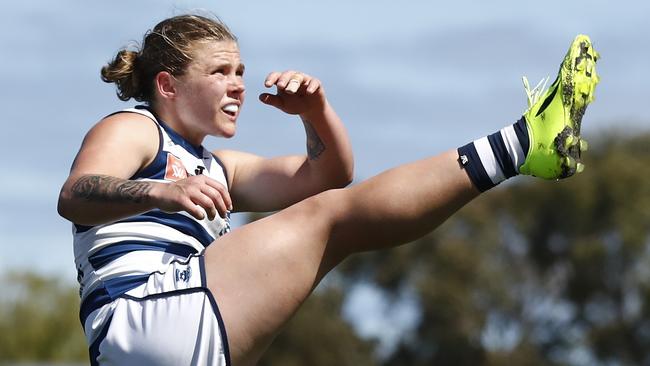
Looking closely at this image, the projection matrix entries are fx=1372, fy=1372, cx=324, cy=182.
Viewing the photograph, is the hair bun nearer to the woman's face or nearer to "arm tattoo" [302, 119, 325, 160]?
the woman's face

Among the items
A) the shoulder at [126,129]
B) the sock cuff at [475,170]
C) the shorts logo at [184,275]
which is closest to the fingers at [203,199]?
the shorts logo at [184,275]

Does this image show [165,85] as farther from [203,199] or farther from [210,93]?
[203,199]

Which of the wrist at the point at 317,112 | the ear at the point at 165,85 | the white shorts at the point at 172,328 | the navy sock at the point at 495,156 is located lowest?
the white shorts at the point at 172,328

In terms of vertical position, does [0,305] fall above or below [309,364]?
above

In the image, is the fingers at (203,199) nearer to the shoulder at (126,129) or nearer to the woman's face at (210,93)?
the shoulder at (126,129)

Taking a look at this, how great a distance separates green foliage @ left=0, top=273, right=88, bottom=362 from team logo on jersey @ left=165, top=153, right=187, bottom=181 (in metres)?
36.2

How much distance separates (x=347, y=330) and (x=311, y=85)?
141 ft

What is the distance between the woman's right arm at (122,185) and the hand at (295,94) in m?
0.62

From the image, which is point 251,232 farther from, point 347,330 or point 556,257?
point 556,257

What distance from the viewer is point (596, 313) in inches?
1998

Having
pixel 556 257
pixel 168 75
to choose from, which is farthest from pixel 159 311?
pixel 556 257

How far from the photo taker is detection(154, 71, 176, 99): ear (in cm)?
668

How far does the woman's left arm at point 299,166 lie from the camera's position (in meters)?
6.80

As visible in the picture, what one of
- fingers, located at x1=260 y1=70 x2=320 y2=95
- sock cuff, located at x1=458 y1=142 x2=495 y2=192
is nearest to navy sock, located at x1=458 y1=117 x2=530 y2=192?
sock cuff, located at x1=458 y1=142 x2=495 y2=192
